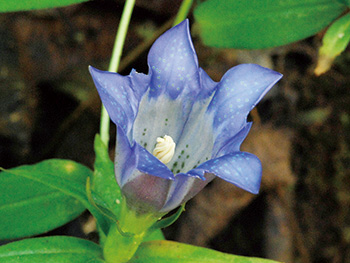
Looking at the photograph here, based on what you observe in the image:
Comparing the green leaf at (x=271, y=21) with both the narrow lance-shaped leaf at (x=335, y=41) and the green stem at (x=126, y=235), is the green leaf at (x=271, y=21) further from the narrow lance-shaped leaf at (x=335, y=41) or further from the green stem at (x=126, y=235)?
the green stem at (x=126, y=235)

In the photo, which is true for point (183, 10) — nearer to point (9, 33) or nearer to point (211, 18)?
point (211, 18)

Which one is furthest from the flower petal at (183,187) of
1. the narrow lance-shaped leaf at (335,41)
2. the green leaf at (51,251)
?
the narrow lance-shaped leaf at (335,41)

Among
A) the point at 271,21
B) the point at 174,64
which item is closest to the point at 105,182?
the point at 174,64

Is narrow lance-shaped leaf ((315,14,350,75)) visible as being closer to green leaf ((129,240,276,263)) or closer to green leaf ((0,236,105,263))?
green leaf ((129,240,276,263))

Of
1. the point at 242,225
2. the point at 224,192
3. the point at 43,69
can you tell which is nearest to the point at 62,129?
the point at 43,69

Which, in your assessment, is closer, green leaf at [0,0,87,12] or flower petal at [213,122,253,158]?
flower petal at [213,122,253,158]

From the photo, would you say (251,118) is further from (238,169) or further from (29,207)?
(238,169)

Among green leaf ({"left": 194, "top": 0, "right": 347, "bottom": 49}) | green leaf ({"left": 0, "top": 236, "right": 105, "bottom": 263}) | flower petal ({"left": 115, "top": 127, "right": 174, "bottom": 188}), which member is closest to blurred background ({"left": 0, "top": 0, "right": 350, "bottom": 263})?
green leaf ({"left": 194, "top": 0, "right": 347, "bottom": 49})
